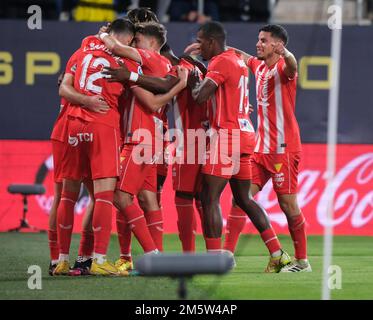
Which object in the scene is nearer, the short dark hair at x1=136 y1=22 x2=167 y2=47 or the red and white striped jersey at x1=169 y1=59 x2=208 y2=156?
the short dark hair at x1=136 y1=22 x2=167 y2=47

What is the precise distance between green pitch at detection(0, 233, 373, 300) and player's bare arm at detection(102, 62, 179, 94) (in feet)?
5.24

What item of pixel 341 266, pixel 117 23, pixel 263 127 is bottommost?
pixel 341 266

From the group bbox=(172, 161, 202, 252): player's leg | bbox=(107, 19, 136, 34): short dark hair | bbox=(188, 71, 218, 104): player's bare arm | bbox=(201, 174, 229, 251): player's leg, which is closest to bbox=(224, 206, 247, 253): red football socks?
bbox=(172, 161, 202, 252): player's leg

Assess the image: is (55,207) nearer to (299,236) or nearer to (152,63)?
(152,63)

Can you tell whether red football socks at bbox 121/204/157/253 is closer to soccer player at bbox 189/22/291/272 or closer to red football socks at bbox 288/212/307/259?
soccer player at bbox 189/22/291/272

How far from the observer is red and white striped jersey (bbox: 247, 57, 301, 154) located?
9531mm

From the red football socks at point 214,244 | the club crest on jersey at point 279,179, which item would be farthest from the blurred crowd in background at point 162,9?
the red football socks at point 214,244

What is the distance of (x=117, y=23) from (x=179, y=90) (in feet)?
2.54

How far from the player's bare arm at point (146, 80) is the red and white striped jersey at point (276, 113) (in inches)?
48.5

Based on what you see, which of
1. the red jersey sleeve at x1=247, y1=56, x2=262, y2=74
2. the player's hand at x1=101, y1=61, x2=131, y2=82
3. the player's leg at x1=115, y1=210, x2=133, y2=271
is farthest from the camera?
the red jersey sleeve at x1=247, y1=56, x2=262, y2=74

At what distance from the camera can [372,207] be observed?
44.5ft

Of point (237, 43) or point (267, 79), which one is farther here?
point (237, 43)
